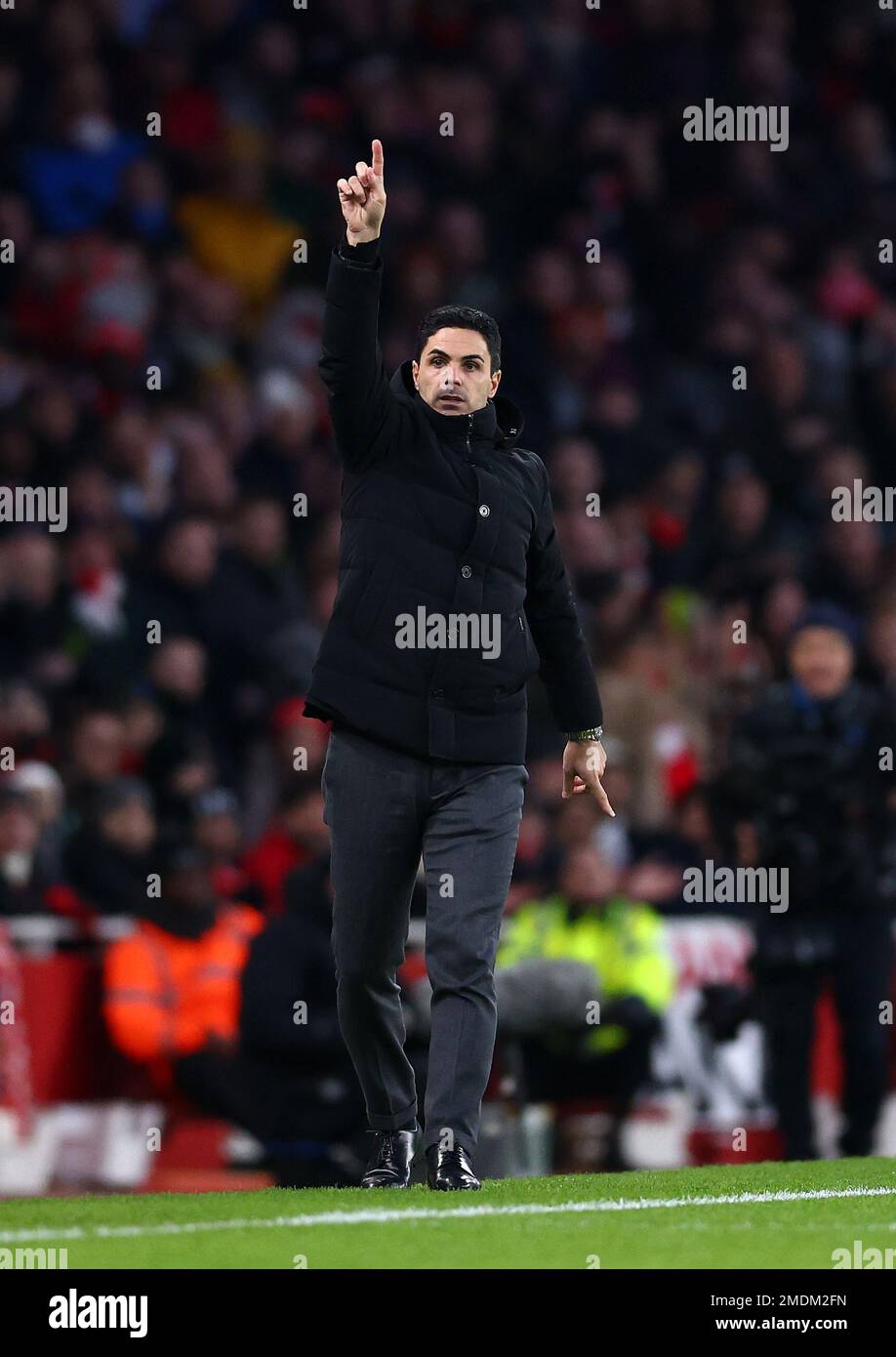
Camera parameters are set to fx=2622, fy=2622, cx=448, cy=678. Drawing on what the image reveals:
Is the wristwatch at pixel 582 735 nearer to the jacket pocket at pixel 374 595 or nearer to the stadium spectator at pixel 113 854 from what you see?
the jacket pocket at pixel 374 595

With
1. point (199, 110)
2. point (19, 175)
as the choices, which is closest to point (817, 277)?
point (199, 110)

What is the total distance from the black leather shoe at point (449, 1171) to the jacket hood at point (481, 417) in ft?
5.05

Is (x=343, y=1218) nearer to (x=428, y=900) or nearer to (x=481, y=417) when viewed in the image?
→ (x=428, y=900)

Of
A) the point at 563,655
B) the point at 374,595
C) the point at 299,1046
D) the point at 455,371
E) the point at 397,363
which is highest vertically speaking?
the point at 397,363

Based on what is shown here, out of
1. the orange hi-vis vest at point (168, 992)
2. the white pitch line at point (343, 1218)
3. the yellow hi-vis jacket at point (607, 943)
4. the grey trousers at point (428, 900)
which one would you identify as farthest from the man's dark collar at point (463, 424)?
the yellow hi-vis jacket at point (607, 943)

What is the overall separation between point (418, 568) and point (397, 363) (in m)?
7.25

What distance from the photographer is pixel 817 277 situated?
47.2 feet

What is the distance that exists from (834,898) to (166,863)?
7.96 feet

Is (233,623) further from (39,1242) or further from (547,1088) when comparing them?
(39,1242)

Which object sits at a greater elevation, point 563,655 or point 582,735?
point 563,655

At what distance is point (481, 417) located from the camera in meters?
5.74

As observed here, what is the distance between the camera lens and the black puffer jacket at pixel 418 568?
18.2 ft

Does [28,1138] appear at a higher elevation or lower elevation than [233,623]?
lower

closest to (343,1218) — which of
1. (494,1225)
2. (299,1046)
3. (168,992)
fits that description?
(494,1225)
